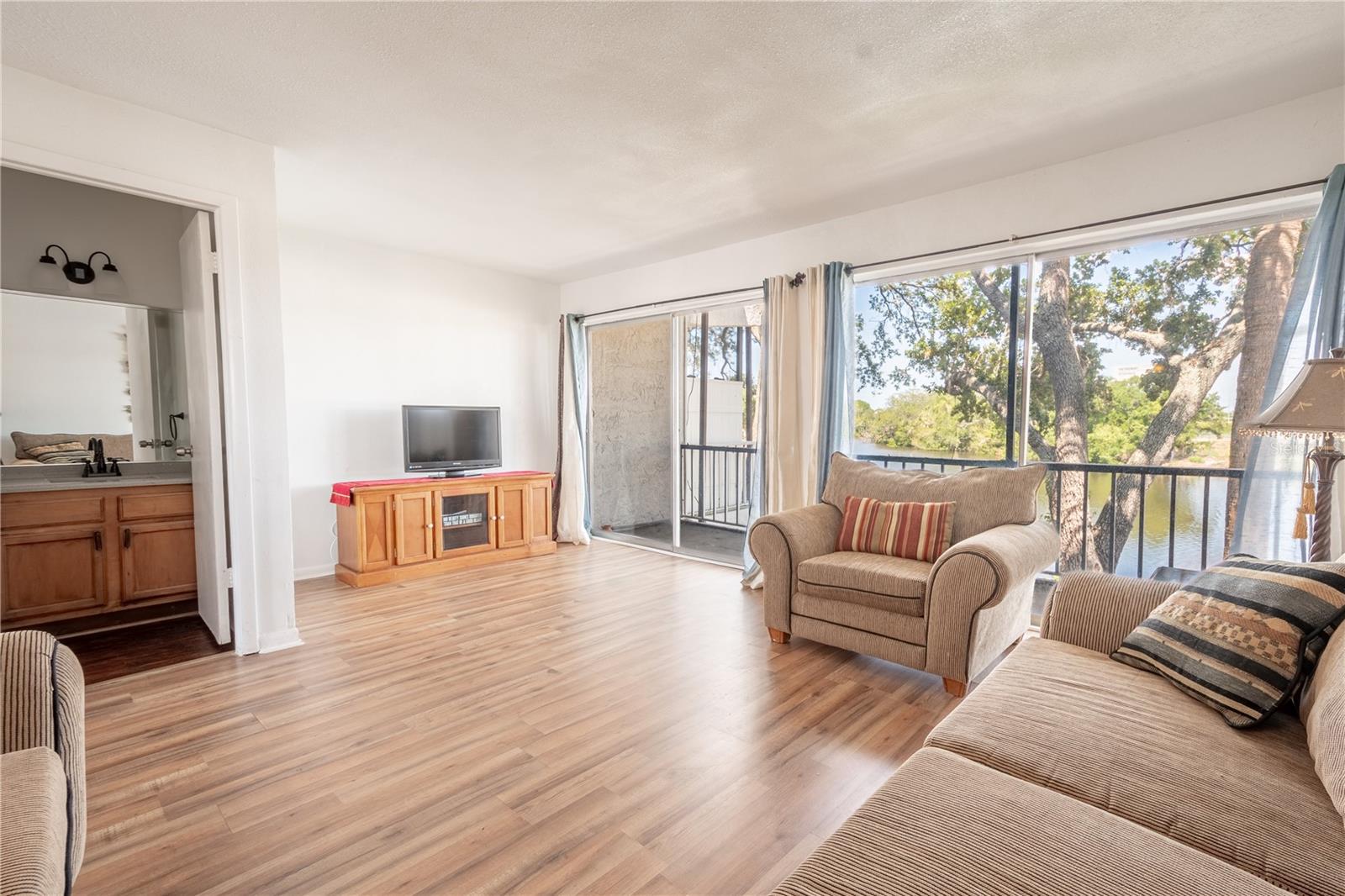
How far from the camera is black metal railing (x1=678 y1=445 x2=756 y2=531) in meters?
6.03

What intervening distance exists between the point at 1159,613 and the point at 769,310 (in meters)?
2.95

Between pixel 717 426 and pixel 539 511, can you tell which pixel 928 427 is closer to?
pixel 717 426

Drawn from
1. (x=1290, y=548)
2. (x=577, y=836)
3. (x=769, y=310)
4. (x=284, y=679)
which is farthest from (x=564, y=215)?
(x=1290, y=548)

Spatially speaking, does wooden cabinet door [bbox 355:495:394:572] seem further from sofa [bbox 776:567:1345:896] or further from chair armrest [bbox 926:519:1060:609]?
sofa [bbox 776:567:1345:896]

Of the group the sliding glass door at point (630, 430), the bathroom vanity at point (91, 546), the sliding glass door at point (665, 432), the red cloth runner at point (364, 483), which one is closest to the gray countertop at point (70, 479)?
the bathroom vanity at point (91, 546)

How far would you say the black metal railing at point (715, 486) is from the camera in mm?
6031

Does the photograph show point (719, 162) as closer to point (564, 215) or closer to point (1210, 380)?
point (564, 215)

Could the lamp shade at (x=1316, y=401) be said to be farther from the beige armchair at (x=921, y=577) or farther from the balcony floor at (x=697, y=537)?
the balcony floor at (x=697, y=537)

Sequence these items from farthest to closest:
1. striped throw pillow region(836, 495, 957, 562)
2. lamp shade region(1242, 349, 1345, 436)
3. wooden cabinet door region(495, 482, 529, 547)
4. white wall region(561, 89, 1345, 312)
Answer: wooden cabinet door region(495, 482, 529, 547)
striped throw pillow region(836, 495, 957, 562)
white wall region(561, 89, 1345, 312)
lamp shade region(1242, 349, 1345, 436)

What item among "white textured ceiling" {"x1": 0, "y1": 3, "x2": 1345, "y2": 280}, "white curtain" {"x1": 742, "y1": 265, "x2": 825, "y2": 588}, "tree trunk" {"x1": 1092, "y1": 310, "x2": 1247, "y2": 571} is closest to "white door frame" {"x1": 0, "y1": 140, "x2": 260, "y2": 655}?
"white textured ceiling" {"x1": 0, "y1": 3, "x2": 1345, "y2": 280}

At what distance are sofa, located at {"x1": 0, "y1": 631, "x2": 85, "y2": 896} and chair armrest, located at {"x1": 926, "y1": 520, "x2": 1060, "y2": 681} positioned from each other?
8.38 feet

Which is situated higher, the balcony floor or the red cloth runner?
the red cloth runner

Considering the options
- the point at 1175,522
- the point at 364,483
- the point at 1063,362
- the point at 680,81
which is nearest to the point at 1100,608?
the point at 1175,522

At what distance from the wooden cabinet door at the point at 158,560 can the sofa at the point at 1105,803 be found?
4016 mm
